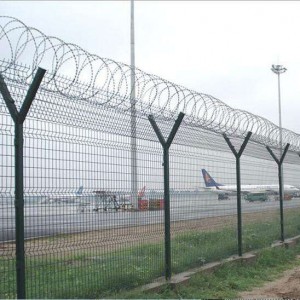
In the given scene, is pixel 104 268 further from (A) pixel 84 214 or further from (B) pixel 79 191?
(B) pixel 79 191

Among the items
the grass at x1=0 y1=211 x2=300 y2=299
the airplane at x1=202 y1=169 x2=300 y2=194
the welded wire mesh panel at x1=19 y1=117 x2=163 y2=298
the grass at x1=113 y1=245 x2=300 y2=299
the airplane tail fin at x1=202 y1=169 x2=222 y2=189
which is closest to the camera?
the welded wire mesh panel at x1=19 y1=117 x2=163 y2=298

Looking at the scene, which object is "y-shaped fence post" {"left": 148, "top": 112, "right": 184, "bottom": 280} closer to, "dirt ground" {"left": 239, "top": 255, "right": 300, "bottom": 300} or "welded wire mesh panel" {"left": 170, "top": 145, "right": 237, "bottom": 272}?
"welded wire mesh panel" {"left": 170, "top": 145, "right": 237, "bottom": 272}

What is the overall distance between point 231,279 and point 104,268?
2.58 meters

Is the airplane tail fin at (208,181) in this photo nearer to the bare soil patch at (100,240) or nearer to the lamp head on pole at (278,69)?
the bare soil patch at (100,240)

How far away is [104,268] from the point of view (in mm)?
6512

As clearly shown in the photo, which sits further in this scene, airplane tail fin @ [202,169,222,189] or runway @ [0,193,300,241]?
airplane tail fin @ [202,169,222,189]

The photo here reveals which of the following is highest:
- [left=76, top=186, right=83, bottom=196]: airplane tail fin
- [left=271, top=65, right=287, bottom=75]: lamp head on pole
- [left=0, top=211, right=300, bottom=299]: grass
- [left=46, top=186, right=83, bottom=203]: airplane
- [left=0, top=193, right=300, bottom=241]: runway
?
[left=271, top=65, right=287, bottom=75]: lamp head on pole

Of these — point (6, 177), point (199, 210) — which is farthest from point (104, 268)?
point (199, 210)

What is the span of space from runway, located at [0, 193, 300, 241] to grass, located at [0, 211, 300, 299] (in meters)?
0.34

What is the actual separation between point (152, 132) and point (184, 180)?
1384 millimetres

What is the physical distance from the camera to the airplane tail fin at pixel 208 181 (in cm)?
945

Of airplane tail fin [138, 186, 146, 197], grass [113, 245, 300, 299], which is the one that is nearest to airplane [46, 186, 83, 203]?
grass [113, 245, 300, 299]

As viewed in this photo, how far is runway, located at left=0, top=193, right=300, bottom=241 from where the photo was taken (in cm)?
518

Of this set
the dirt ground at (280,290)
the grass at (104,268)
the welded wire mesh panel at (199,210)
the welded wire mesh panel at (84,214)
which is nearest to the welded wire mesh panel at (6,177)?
the welded wire mesh panel at (84,214)
